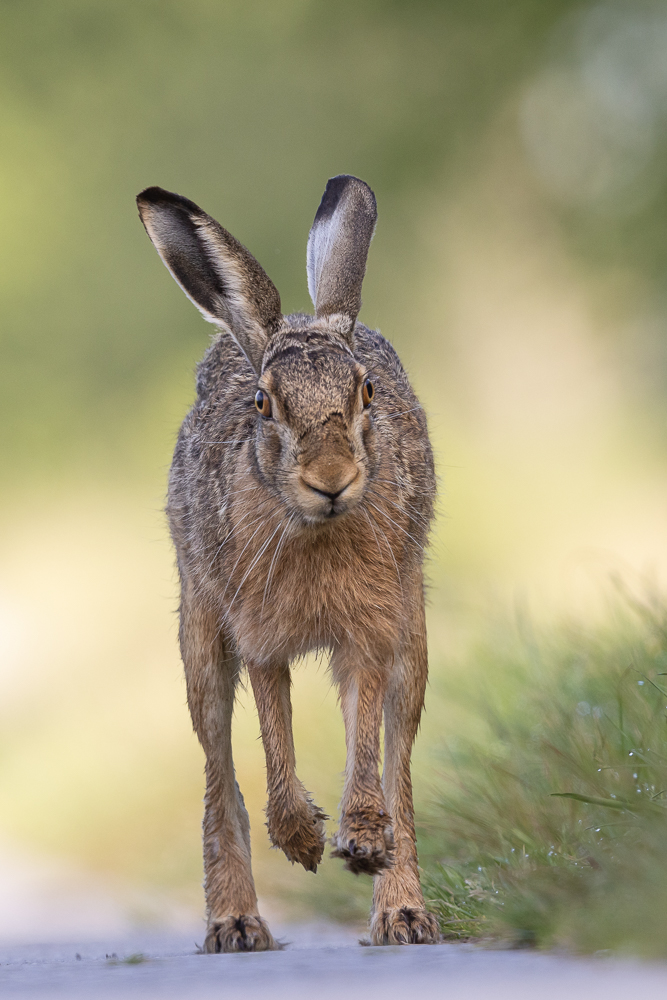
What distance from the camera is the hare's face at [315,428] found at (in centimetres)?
421

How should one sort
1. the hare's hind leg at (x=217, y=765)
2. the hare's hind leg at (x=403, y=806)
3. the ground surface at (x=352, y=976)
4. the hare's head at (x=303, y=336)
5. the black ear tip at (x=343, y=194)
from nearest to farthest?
the ground surface at (x=352, y=976), the hare's head at (x=303, y=336), the hare's hind leg at (x=403, y=806), the hare's hind leg at (x=217, y=765), the black ear tip at (x=343, y=194)

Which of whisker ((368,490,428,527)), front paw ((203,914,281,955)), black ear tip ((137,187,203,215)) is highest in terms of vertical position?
black ear tip ((137,187,203,215))

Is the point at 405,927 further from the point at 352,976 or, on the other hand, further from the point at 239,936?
the point at 352,976

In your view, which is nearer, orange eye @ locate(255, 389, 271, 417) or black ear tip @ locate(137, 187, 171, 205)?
orange eye @ locate(255, 389, 271, 417)

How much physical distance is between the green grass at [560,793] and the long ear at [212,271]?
1874 mm

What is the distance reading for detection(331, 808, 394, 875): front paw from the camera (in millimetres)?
4285

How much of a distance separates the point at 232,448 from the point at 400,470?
2.34 feet

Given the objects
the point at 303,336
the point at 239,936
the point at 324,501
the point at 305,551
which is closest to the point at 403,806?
the point at 239,936

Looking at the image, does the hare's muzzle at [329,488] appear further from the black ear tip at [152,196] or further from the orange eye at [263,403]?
the black ear tip at [152,196]

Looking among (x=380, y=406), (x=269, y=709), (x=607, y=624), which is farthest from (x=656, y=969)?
(x=607, y=624)

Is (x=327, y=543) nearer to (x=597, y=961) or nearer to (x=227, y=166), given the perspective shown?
(x=597, y=961)

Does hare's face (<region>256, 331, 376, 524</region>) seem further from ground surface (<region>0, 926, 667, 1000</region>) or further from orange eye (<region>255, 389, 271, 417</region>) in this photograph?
ground surface (<region>0, 926, 667, 1000</region>)

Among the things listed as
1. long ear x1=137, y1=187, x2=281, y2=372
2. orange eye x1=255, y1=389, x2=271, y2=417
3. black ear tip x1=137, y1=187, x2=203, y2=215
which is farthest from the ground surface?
black ear tip x1=137, y1=187, x2=203, y2=215

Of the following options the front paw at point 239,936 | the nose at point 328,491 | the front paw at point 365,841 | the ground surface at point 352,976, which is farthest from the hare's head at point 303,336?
the front paw at point 239,936
